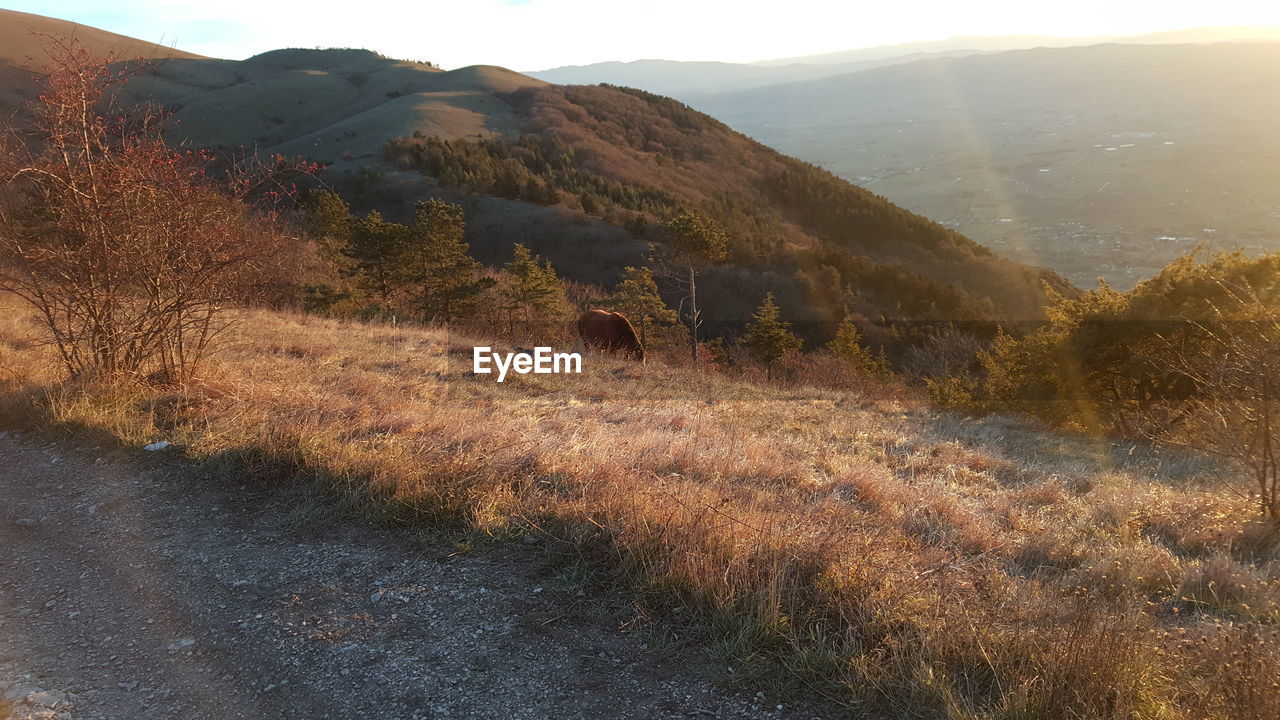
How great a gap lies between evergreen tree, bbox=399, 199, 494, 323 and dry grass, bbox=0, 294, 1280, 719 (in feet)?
41.2

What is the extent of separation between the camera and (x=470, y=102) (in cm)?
7681

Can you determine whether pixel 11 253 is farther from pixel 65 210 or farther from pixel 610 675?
pixel 610 675

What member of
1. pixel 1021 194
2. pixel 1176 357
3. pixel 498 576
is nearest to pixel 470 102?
pixel 1176 357

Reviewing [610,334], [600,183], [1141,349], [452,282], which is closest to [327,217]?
[452,282]

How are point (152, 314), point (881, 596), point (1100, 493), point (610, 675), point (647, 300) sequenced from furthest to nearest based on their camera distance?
point (647, 300), point (1100, 493), point (152, 314), point (881, 596), point (610, 675)

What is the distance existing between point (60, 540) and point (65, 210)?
12.1 ft

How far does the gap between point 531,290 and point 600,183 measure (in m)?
36.0

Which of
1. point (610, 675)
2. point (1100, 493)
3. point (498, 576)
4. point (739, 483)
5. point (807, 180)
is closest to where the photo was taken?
point (610, 675)

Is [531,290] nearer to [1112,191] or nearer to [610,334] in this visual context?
[610,334]

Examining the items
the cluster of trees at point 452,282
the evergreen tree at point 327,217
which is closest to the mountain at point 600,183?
the evergreen tree at point 327,217

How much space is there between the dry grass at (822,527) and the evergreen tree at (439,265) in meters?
12.5

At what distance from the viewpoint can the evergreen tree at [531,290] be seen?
2262cm

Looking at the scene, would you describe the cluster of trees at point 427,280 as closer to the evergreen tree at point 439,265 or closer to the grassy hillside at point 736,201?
the evergreen tree at point 439,265

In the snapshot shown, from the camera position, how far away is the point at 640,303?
25.2 meters
